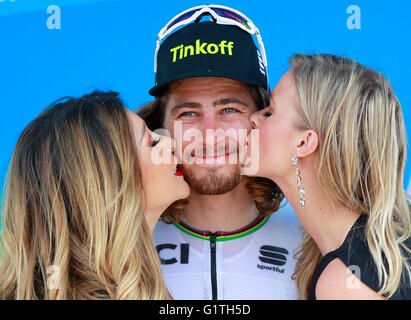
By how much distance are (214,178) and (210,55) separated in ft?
1.45

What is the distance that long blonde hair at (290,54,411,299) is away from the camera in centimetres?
137

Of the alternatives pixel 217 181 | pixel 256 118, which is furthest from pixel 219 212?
pixel 256 118

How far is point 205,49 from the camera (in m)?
1.71

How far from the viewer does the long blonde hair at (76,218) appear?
131cm

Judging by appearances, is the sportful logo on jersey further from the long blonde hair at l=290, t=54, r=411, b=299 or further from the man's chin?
the long blonde hair at l=290, t=54, r=411, b=299

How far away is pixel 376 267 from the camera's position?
128 cm

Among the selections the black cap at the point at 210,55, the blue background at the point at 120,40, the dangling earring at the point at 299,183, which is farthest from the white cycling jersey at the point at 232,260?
the blue background at the point at 120,40

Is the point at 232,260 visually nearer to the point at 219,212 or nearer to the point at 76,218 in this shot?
the point at 219,212

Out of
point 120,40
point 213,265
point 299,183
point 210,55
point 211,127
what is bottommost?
point 213,265

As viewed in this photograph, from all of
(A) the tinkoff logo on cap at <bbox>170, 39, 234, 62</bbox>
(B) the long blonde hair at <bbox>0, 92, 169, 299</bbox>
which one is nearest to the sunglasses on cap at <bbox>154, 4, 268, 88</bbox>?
(A) the tinkoff logo on cap at <bbox>170, 39, 234, 62</bbox>
